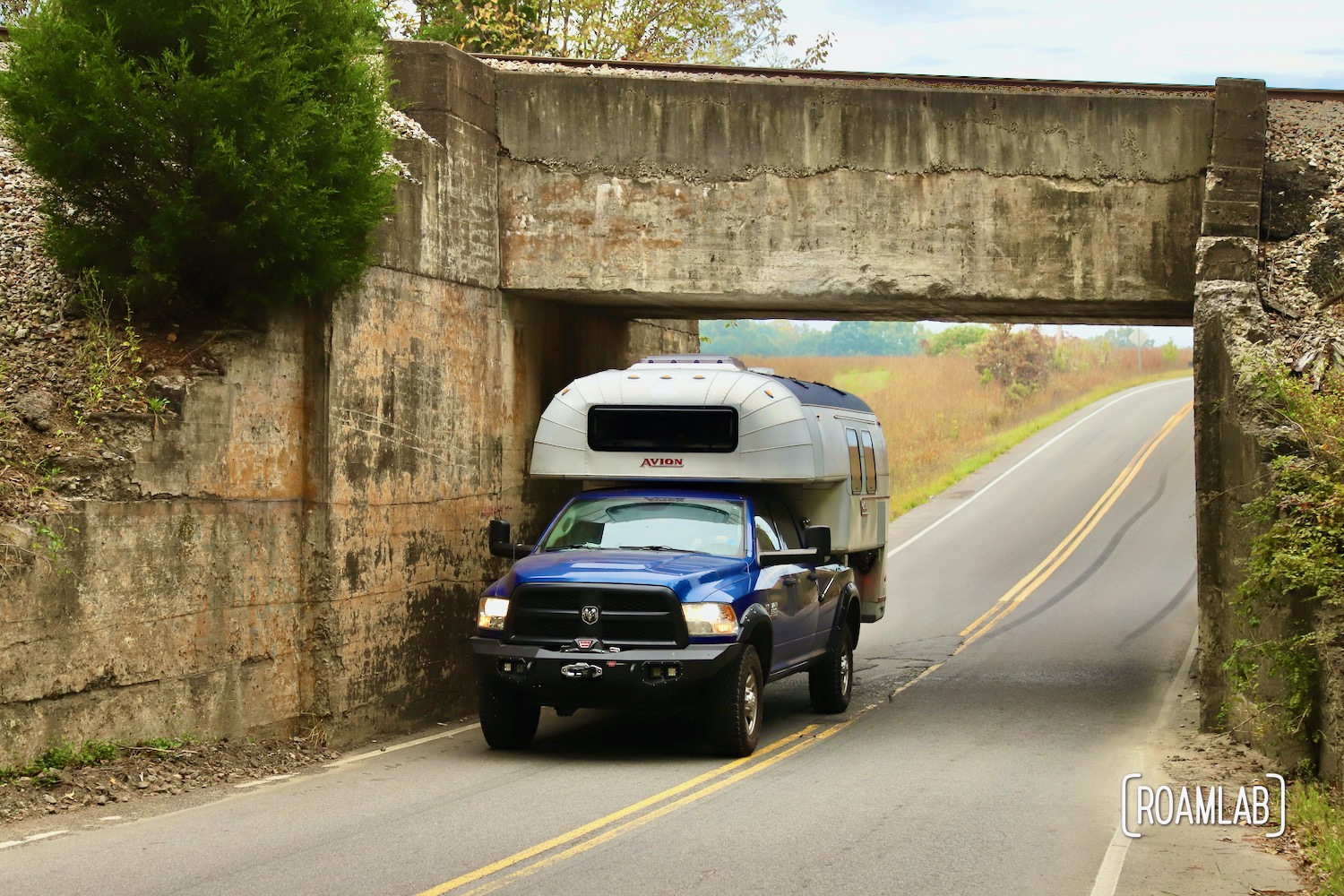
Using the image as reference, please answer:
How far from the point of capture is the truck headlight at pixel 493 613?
39.8ft

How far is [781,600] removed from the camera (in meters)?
13.1

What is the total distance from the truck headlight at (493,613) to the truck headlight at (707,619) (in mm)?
1563

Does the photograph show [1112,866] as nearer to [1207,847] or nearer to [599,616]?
[1207,847]

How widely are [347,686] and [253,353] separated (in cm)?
302

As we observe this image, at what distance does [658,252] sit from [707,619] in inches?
215

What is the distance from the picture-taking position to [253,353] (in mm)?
12383

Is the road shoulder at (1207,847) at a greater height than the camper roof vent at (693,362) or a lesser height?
lesser

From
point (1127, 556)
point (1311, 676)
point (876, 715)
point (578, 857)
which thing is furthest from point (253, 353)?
point (1127, 556)

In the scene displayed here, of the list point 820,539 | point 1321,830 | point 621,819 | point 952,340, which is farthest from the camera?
point 952,340

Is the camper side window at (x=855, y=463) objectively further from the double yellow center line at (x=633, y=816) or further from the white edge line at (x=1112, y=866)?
the white edge line at (x=1112, y=866)

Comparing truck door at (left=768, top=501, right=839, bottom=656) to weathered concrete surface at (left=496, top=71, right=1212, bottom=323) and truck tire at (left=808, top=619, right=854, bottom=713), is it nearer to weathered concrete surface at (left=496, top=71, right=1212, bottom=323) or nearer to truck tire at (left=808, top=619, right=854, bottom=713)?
truck tire at (left=808, top=619, right=854, bottom=713)

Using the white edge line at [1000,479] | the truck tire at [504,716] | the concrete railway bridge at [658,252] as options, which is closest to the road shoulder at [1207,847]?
the concrete railway bridge at [658,252]

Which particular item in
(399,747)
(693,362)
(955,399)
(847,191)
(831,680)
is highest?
(847,191)

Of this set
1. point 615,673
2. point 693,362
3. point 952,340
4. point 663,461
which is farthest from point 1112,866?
point 952,340
